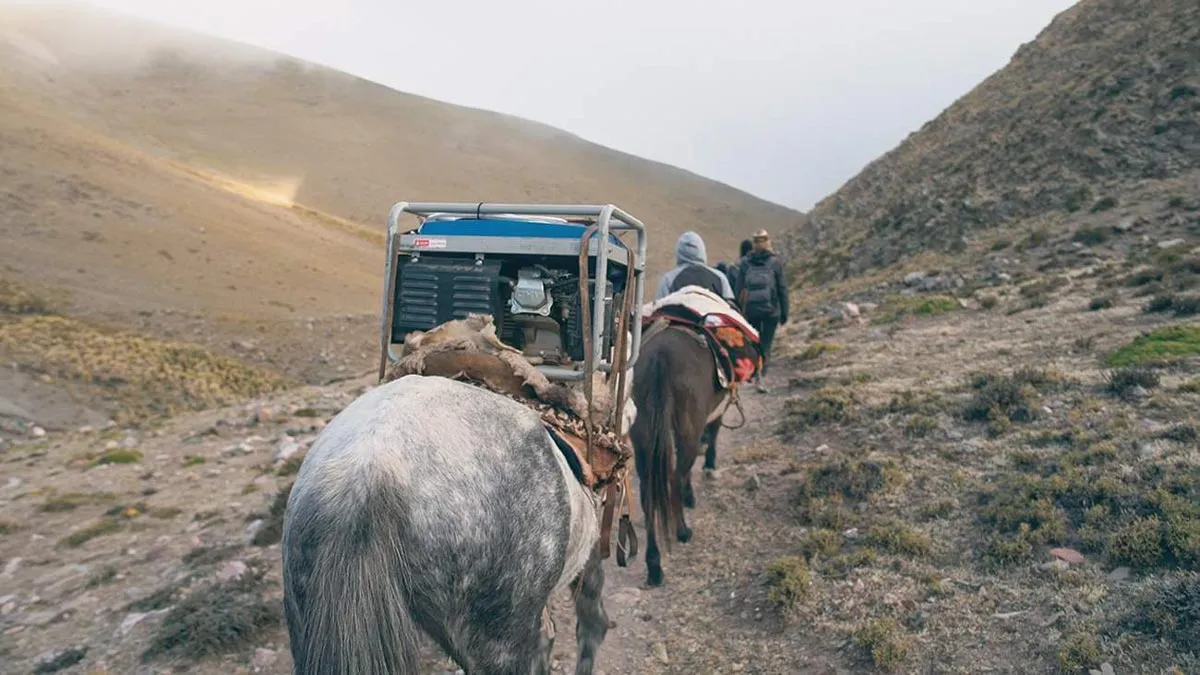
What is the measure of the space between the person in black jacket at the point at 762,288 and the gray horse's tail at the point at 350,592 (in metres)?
7.49

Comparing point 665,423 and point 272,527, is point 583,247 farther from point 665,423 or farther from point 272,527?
point 272,527

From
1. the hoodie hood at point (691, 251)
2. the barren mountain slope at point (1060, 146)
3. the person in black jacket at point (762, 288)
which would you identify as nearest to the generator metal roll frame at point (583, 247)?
the hoodie hood at point (691, 251)

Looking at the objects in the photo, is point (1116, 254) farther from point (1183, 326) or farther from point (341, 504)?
point (341, 504)

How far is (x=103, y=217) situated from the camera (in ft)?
101

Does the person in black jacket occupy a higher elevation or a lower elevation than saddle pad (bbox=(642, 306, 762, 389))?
higher

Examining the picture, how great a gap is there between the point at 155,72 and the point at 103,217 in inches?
3046

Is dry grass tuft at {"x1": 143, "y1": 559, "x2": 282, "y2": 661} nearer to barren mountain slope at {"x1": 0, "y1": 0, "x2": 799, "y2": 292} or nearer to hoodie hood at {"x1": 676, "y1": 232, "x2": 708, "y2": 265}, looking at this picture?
hoodie hood at {"x1": 676, "y1": 232, "x2": 708, "y2": 265}

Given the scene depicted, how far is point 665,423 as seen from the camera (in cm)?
582

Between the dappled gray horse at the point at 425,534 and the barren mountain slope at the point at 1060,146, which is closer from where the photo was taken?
the dappled gray horse at the point at 425,534

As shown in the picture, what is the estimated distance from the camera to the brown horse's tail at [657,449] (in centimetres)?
580

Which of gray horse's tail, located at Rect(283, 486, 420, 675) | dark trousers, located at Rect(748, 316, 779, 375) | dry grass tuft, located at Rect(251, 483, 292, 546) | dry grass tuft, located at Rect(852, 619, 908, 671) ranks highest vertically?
dark trousers, located at Rect(748, 316, 779, 375)

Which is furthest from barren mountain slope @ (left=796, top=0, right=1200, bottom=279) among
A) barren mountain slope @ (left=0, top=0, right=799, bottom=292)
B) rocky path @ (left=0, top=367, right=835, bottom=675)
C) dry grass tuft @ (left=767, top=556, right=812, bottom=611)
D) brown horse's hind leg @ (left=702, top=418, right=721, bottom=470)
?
barren mountain slope @ (left=0, top=0, right=799, bottom=292)

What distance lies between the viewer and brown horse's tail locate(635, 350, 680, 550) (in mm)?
5797

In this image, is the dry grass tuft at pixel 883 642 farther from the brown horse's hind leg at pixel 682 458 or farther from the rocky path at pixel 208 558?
the brown horse's hind leg at pixel 682 458
